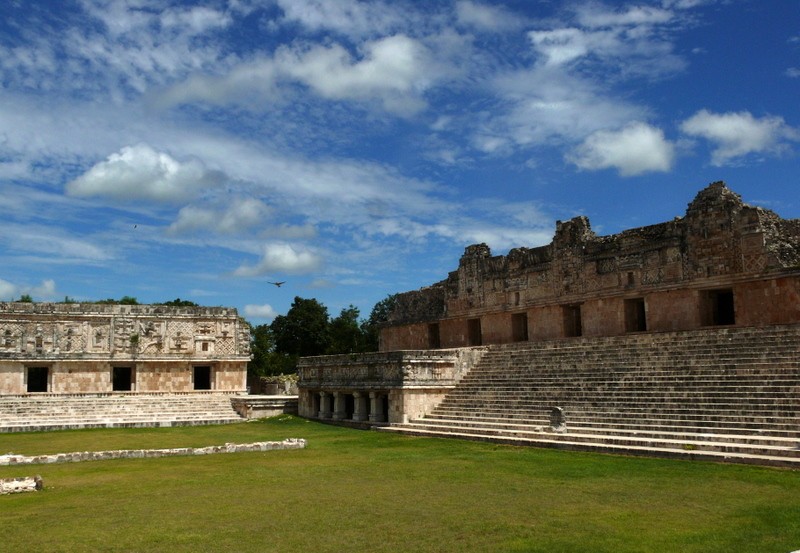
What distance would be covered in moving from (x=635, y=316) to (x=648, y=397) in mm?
6128

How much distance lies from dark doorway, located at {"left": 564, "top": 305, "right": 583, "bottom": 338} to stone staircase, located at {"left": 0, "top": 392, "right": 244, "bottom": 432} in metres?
11.1

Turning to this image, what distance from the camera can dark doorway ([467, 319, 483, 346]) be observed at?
2559 cm

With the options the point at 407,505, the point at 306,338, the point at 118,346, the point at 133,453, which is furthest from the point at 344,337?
the point at 407,505

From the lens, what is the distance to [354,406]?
22.1 m

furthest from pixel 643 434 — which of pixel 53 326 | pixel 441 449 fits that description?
pixel 53 326

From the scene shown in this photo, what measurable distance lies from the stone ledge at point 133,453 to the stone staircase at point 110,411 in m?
8.13

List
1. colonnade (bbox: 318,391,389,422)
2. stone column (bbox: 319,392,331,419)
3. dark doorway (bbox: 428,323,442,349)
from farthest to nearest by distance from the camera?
dark doorway (bbox: 428,323,442,349) → stone column (bbox: 319,392,331,419) → colonnade (bbox: 318,391,389,422)

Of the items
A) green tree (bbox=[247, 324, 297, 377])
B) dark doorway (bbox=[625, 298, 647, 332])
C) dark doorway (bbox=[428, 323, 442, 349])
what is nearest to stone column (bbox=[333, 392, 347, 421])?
dark doorway (bbox=[428, 323, 442, 349])

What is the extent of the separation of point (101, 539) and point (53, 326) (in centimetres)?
2142

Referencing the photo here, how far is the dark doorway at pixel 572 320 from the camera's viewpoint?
2220 centimetres

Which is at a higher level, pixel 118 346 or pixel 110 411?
pixel 118 346

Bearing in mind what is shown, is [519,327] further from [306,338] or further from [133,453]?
[306,338]

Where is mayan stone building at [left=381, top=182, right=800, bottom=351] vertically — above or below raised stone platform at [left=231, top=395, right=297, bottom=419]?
above

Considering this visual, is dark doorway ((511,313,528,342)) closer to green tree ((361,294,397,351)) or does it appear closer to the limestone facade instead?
the limestone facade
